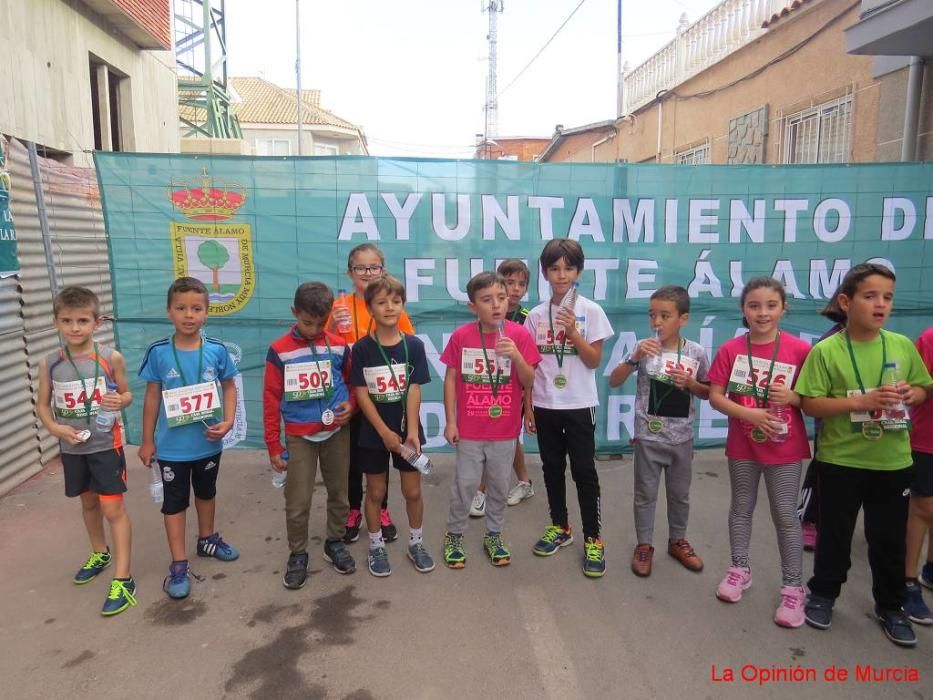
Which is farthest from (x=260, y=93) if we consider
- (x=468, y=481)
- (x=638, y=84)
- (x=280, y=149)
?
(x=468, y=481)

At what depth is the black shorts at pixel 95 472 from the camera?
9.88 feet

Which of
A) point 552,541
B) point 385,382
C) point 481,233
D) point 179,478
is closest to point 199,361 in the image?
point 179,478

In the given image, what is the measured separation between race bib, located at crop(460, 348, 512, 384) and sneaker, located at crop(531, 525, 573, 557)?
38.2 inches

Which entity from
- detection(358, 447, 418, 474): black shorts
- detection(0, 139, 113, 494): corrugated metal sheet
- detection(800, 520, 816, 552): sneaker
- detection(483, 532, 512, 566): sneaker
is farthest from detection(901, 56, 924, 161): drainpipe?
detection(0, 139, 113, 494): corrugated metal sheet

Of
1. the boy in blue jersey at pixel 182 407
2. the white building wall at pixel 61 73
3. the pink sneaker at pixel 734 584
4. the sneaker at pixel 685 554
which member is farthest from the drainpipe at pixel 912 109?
the white building wall at pixel 61 73

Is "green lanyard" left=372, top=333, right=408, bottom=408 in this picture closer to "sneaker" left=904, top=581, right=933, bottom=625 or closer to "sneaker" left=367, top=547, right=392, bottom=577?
"sneaker" left=367, top=547, right=392, bottom=577

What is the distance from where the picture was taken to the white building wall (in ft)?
21.5

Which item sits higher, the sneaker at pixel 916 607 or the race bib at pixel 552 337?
the race bib at pixel 552 337

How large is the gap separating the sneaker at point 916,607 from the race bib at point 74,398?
12.6 feet

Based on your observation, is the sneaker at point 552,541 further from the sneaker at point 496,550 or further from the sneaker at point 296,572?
the sneaker at point 296,572

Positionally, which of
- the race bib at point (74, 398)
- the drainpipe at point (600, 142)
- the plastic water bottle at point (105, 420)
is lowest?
the plastic water bottle at point (105, 420)

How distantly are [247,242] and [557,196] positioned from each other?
7.44 feet

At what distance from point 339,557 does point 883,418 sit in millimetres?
2647

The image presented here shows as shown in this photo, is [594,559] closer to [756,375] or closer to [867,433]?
[756,375]
